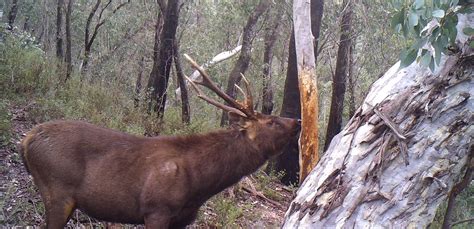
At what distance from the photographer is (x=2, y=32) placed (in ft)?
34.5

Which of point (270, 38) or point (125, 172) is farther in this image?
point (270, 38)

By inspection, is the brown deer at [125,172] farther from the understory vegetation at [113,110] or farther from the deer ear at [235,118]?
the understory vegetation at [113,110]

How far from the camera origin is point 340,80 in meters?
13.6

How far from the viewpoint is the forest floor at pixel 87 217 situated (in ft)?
21.2

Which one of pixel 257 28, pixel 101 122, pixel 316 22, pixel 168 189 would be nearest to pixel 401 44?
pixel 316 22

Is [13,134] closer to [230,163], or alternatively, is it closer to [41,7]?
[230,163]

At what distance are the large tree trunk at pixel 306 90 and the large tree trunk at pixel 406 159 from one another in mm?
3348

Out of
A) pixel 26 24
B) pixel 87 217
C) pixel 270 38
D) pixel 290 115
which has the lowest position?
pixel 87 217

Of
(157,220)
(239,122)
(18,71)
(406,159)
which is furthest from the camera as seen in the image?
(18,71)

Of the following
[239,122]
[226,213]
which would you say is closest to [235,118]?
[239,122]

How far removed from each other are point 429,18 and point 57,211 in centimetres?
343

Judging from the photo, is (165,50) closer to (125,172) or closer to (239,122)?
(239,122)

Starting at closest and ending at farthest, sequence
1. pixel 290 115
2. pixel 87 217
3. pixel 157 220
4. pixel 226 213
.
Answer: pixel 157 220 → pixel 87 217 → pixel 226 213 → pixel 290 115

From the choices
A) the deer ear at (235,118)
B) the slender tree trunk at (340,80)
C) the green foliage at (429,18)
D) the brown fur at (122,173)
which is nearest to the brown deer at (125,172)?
the brown fur at (122,173)
